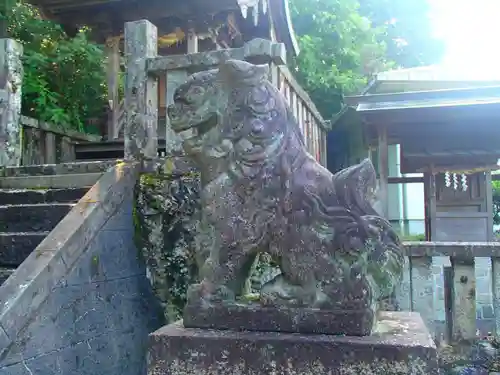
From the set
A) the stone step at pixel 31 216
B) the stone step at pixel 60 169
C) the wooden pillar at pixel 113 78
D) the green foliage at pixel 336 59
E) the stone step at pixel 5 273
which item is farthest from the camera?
the green foliage at pixel 336 59

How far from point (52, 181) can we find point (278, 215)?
3416 mm

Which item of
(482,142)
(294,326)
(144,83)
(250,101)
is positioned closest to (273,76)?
(144,83)

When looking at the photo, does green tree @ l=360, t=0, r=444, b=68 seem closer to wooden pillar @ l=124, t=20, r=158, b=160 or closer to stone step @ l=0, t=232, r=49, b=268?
wooden pillar @ l=124, t=20, r=158, b=160

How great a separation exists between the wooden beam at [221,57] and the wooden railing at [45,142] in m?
3.34

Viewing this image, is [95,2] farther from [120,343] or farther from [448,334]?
[448,334]

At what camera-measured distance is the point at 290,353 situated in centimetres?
229

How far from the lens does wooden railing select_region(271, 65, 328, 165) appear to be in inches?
184

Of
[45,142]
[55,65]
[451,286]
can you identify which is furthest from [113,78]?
[451,286]

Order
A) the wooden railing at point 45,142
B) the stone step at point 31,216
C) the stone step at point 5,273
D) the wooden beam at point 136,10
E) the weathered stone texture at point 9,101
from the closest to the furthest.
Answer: the stone step at point 5,273 → the stone step at point 31,216 → the weathered stone texture at point 9,101 → the wooden railing at point 45,142 → the wooden beam at point 136,10

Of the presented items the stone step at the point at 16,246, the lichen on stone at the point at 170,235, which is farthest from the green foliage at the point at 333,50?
the stone step at the point at 16,246

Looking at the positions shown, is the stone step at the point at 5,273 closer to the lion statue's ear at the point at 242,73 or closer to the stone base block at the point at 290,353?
the stone base block at the point at 290,353

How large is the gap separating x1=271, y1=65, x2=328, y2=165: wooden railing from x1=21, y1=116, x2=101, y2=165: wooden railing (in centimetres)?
388

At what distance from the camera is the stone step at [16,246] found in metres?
4.19

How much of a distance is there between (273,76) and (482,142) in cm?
736
